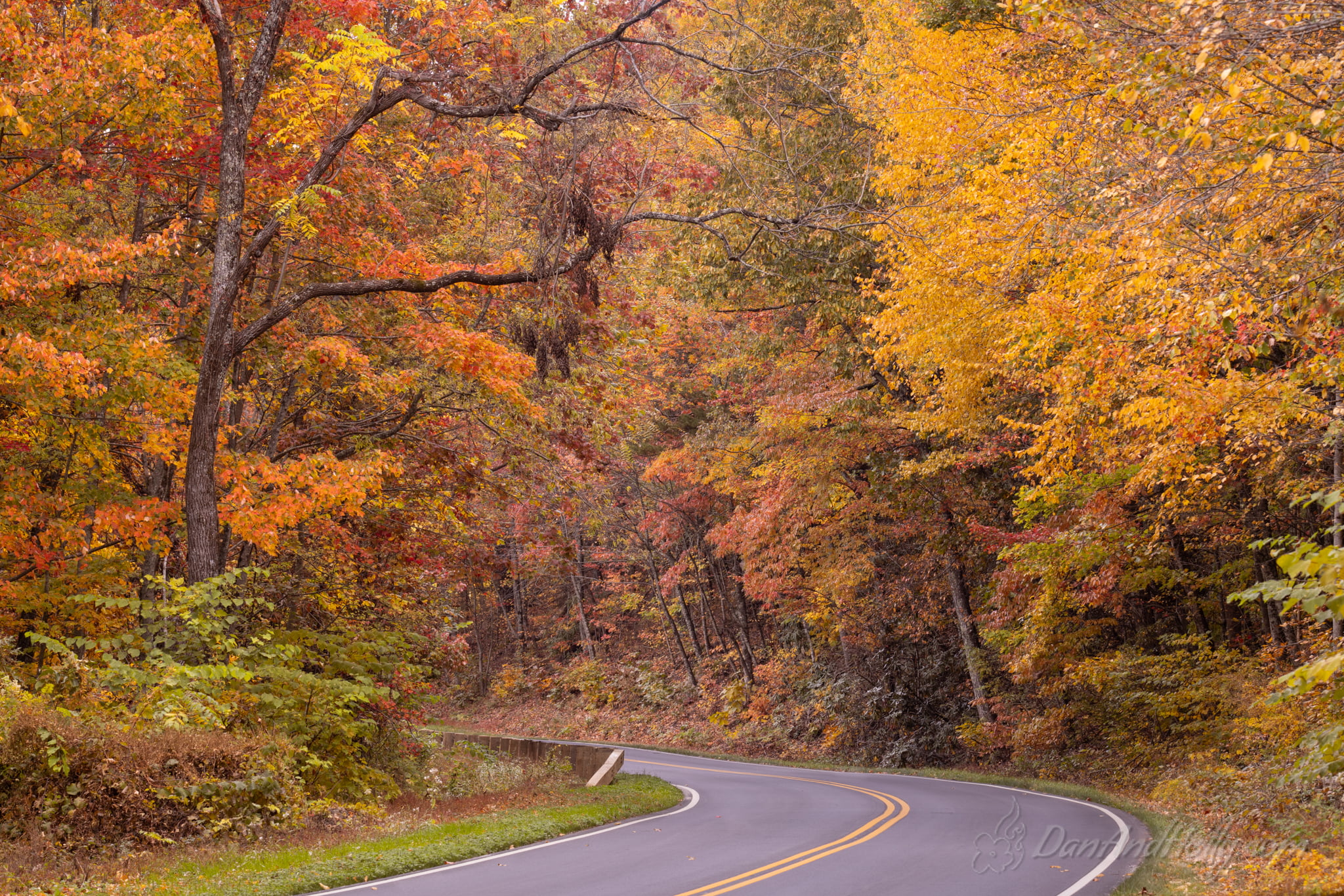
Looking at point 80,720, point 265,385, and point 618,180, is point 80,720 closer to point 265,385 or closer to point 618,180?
point 265,385

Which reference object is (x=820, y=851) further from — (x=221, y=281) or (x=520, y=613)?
(x=520, y=613)

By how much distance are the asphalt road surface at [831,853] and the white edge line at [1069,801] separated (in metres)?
0.04

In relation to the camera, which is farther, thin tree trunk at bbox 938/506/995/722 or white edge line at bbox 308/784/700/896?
thin tree trunk at bbox 938/506/995/722

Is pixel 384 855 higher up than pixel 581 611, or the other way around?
pixel 581 611

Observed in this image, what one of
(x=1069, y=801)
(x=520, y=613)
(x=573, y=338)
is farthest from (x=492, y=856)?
(x=520, y=613)

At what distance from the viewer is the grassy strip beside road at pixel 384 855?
8375mm

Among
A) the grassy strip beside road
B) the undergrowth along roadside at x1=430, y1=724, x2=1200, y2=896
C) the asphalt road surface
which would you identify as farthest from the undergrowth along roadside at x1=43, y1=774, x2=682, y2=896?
the undergrowth along roadside at x1=430, y1=724, x2=1200, y2=896

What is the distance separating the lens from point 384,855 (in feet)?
32.9

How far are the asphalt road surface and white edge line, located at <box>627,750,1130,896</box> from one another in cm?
4

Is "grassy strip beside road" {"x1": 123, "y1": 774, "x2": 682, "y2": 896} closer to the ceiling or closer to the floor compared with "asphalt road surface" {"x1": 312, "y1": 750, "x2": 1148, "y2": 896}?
closer to the ceiling

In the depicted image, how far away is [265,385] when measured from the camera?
14.4m

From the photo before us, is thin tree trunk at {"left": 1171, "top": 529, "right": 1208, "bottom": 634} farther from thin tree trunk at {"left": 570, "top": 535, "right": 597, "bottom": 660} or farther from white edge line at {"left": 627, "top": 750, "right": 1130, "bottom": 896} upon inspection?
thin tree trunk at {"left": 570, "top": 535, "right": 597, "bottom": 660}

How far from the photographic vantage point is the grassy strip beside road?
8.38 meters

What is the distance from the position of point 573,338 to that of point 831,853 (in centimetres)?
701
